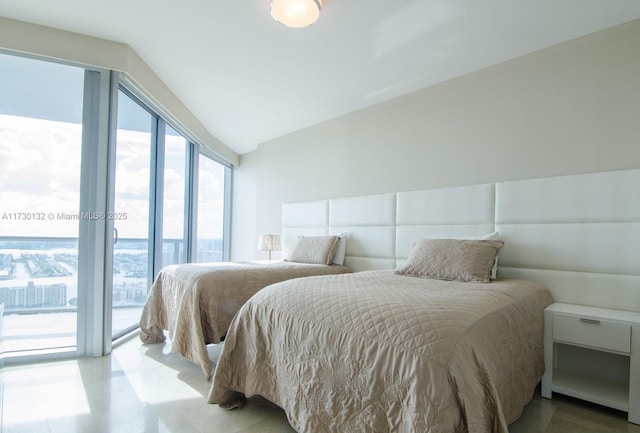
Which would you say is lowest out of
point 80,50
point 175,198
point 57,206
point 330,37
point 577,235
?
point 577,235

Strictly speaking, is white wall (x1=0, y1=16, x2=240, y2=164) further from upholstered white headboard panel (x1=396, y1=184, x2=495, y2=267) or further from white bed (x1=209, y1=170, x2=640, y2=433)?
upholstered white headboard panel (x1=396, y1=184, x2=495, y2=267)

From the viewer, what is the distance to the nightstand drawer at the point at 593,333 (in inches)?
69.2

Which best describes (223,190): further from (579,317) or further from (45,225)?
(579,317)

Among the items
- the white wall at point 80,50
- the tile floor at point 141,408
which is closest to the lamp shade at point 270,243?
the white wall at point 80,50

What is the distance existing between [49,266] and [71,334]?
56cm

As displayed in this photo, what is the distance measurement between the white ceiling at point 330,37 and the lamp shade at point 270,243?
1.74 metres

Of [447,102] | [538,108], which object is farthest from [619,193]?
[447,102]

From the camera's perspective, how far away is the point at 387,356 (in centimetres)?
118

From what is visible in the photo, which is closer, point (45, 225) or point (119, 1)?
point (119, 1)

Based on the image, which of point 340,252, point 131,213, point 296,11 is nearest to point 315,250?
point 340,252

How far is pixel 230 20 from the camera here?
2291 mm

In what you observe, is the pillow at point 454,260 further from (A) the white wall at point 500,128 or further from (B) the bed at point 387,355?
(A) the white wall at point 500,128

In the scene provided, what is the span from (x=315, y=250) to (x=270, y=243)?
3.20 feet

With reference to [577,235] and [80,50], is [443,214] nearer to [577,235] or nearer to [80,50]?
[577,235]
